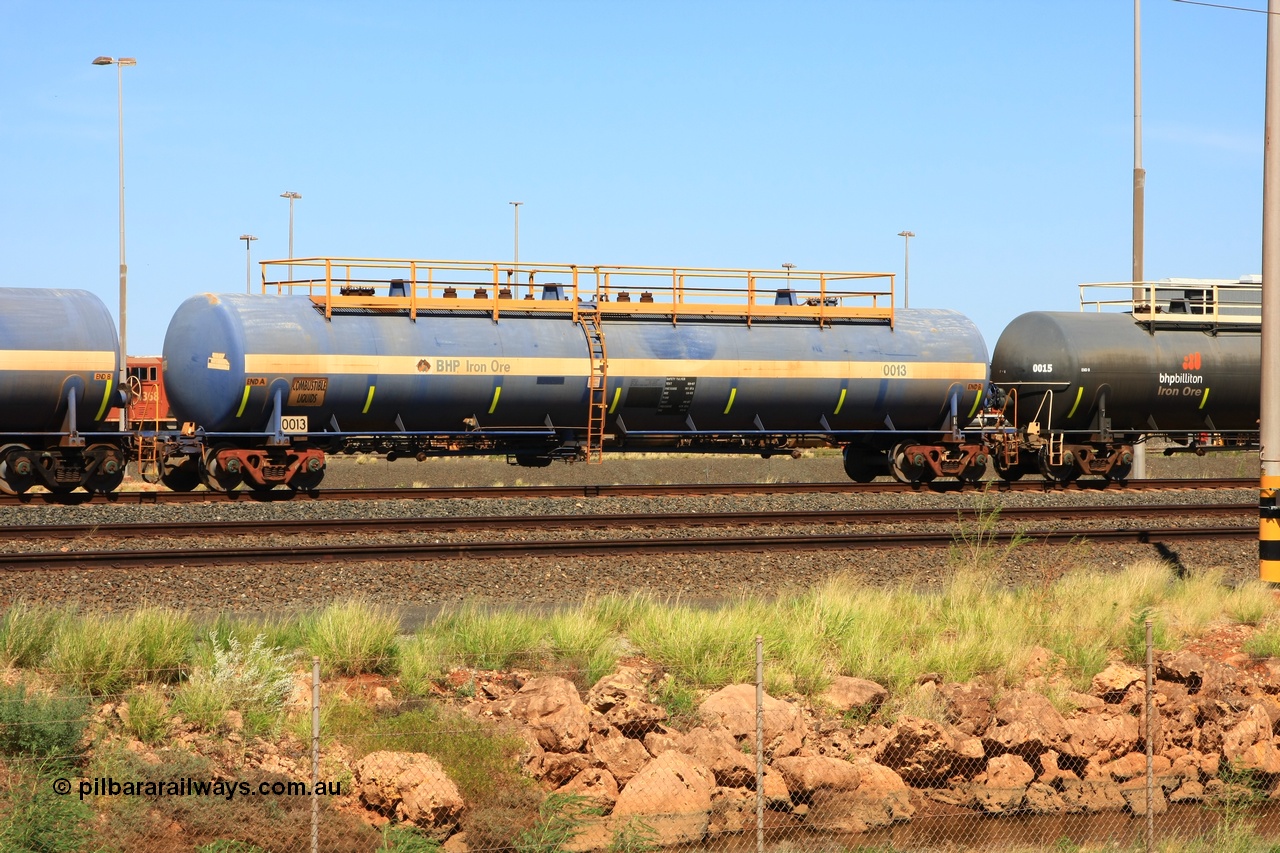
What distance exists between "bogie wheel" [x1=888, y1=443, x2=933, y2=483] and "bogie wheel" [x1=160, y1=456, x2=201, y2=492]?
13.8 meters

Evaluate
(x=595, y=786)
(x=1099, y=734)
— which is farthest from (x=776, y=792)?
(x=1099, y=734)

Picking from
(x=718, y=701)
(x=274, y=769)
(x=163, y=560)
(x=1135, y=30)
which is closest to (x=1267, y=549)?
(x=718, y=701)

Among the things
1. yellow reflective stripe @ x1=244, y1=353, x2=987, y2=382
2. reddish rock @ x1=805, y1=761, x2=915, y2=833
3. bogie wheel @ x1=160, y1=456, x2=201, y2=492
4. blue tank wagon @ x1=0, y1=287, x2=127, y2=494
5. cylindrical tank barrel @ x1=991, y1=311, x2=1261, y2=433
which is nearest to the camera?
reddish rock @ x1=805, y1=761, x2=915, y2=833

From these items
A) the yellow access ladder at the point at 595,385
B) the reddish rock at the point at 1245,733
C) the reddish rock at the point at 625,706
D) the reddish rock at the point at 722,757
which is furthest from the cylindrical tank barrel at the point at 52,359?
the reddish rock at the point at 1245,733

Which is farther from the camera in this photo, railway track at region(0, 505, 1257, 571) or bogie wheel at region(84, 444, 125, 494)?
bogie wheel at region(84, 444, 125, 494)

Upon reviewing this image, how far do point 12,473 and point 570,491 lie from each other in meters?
9.86

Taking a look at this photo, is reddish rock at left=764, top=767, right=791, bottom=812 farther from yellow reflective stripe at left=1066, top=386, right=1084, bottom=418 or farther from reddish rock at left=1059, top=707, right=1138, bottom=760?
yellow reflective stripe at left=1066, top=386, right=1084, bottom=418

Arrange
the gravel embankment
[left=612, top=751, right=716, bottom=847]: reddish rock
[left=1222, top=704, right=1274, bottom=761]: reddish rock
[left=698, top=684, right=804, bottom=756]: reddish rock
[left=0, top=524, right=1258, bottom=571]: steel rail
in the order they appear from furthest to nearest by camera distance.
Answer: [left=0, top=524, right=1258, bottom=571]: steel rail < the gravel embankment < [left=1222, top=704, right=1274, bottom=761]: reddish rock < [left=698, top=684, right=804, bottom=756]: reddish rock < [left=612, top=751, right=716, bottom=847]: reddish rock

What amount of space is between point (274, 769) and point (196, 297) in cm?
1520

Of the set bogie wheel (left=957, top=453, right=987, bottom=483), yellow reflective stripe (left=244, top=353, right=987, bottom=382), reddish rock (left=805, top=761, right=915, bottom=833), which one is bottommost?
reddish rock (left=805, top=761, right=915, bottom=833)

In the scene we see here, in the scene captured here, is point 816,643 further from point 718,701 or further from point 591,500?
point 591,500

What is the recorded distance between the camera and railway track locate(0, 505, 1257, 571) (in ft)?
49.1

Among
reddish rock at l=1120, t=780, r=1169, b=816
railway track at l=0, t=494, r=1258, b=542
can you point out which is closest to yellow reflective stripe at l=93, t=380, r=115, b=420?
railway track at l=0, t=494, r=1258, b=542

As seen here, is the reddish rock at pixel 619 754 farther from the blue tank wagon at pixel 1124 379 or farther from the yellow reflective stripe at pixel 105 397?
the blue tank wagon at pixel 1124 379
